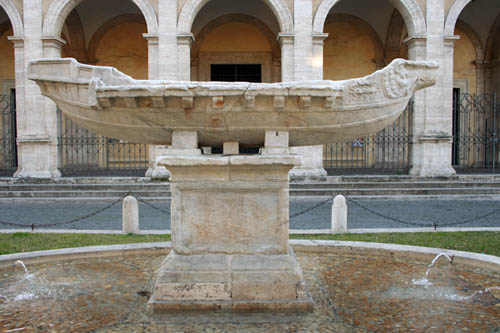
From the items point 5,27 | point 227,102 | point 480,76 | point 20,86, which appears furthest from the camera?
point 480,76

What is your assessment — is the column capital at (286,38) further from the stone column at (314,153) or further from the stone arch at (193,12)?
the stone column at (314,153)

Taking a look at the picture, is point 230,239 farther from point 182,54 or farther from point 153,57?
point 153,57

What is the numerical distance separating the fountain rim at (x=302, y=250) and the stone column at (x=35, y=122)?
9.42m

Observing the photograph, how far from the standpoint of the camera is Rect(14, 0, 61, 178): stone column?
13.2 metres

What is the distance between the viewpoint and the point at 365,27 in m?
17.4

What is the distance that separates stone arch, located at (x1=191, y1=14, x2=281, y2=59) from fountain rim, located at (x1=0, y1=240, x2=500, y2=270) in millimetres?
13462

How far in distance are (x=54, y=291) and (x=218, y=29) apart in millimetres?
15249

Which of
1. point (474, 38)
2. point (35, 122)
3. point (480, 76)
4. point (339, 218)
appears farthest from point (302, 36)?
point (480, 76)

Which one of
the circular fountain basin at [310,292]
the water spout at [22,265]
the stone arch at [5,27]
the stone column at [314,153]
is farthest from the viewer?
the stone arch at [5,27]

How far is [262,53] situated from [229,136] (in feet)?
47.9

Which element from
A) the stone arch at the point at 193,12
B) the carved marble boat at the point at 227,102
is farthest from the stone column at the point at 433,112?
the carved marble boat at the point at 227,102

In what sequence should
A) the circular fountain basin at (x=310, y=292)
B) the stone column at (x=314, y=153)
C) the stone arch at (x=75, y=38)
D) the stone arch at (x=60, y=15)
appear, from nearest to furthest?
the circular fountain basin at (x=310, y=292)
the stone column at (x=314, y=153)
the stone arch at (x=60, y=15)
the stone arch at (x=75, y=38)

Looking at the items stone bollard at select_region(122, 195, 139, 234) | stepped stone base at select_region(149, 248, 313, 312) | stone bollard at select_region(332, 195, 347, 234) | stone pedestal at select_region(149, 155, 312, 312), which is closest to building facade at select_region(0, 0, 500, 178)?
stone bollard at select_region(332, 195, 347, 234)

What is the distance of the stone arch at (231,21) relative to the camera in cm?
1697
